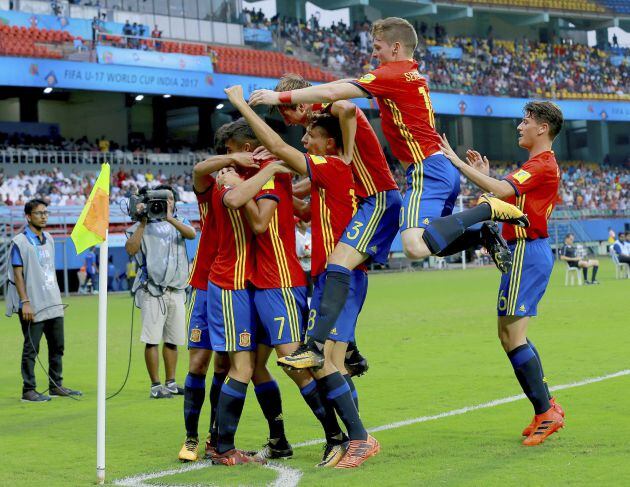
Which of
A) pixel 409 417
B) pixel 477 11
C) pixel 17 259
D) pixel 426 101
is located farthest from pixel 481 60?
pixel 426 101

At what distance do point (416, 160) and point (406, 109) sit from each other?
1.19 feet

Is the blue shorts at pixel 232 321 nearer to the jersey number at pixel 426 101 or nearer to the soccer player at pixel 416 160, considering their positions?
the soccer player at pixel 416 160

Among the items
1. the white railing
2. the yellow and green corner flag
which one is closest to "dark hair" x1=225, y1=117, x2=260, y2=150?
the yellow and green corner flag

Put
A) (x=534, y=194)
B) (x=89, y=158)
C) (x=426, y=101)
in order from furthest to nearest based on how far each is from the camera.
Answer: (x=89, y=158), (x=534, y=194), (x=426, y=101)

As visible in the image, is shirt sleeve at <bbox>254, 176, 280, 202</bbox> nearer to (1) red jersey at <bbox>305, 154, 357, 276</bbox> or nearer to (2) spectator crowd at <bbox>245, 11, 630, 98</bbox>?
(1) red jersey at <bbox>305, 154, 357, 276</bbox>

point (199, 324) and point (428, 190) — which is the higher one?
point (428, 190)

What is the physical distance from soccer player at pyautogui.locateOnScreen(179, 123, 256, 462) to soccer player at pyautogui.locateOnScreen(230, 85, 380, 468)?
626 millimetres

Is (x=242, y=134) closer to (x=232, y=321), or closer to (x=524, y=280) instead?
(x=232, y=321)

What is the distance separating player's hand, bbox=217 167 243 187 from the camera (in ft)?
21.7

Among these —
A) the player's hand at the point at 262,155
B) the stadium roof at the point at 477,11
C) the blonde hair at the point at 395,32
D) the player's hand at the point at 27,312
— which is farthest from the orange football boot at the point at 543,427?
the stadium roof at the point at 477,11

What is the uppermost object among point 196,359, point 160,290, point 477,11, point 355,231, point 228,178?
point 477,11

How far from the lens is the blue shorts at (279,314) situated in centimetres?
651

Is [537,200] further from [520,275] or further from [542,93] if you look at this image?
[542,93]

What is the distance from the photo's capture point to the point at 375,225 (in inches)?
260
